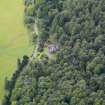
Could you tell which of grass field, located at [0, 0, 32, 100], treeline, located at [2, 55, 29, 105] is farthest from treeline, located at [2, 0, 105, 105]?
grass field, located at [0, 0, 32, 100]

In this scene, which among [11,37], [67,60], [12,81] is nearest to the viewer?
[67,60]

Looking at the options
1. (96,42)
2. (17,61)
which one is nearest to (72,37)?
(96,42)

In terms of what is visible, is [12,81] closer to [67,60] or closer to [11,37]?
[67,60]

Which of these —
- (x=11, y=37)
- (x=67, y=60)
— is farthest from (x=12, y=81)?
(x=11, y=37)

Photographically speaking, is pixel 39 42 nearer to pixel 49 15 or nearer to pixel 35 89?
pixel 49 15

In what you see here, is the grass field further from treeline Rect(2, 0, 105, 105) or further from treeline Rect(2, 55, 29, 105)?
treeline Rect(2, 0, 105, 105)

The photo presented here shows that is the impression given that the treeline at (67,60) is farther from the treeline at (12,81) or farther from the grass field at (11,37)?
the grass field at (11,37)

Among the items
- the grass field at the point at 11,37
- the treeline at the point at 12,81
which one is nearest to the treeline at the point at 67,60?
the treeline at the point at 12,81
